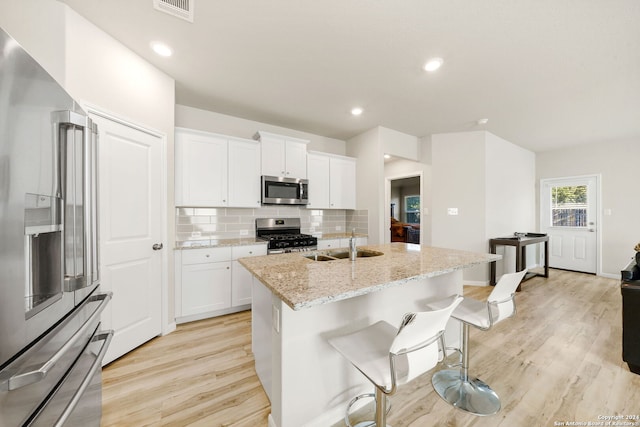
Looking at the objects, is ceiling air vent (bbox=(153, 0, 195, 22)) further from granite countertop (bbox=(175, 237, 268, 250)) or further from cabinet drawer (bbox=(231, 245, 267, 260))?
cabinet drawer (bbox=(231, 245, 267, 260))

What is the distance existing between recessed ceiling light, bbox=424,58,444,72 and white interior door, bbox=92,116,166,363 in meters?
2.72

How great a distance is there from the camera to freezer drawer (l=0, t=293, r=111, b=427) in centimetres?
59

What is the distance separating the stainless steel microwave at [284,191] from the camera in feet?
11.1

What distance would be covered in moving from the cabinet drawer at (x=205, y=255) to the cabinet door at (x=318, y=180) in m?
1.51

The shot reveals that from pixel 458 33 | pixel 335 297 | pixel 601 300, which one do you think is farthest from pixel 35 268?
pixel 601 300

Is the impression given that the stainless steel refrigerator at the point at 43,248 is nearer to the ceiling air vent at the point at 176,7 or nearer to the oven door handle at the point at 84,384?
the oven door handle at the point at 84,384

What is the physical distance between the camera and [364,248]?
2342mm

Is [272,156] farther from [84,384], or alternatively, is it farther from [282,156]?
[84,384]

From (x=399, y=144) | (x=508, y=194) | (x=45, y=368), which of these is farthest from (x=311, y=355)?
(x=508, y=194)

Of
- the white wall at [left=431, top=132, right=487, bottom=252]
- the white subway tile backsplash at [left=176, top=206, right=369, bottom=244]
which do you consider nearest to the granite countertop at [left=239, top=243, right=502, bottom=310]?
the white subway tile backsplash at [left=176, top=206, right=369, bottom=244]

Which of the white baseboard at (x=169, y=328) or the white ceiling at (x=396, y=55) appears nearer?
the white ceiling at (x=396, y=55)

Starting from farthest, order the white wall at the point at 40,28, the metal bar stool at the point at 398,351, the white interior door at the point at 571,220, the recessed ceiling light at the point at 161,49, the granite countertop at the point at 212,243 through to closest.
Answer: the white interior door at the point at 571,220, the granite countertop at the point at 212,243, the recessed ceiling light at the point at 161,49, the white wall at the point at 40,28, the metal bar stool at the point at 398,351

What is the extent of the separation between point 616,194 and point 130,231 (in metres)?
7.64

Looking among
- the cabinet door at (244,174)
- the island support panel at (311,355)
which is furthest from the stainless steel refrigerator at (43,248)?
the cabinet door at (244,174)
